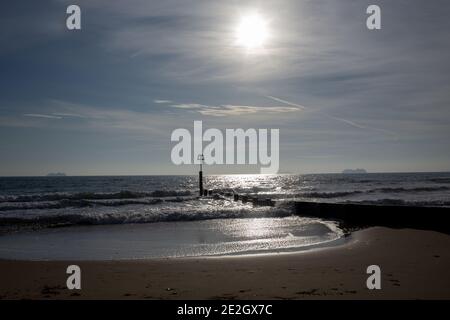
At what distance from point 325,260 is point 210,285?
371 centimetres

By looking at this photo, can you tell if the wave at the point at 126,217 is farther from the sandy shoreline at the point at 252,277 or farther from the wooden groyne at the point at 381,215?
the sandy shoreline at the point at 252,277

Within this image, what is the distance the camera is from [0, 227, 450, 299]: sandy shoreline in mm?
7781

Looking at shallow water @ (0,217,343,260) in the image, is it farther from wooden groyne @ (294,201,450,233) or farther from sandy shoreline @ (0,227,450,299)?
wooden groyne @ (294,201,450,233)

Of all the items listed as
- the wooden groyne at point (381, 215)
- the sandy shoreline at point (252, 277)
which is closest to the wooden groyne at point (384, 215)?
the wooden groyne at point (381, 215)

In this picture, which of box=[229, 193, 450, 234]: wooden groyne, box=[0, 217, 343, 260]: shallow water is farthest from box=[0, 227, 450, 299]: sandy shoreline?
box=[229, 193, 450, 234]: wooden groyne

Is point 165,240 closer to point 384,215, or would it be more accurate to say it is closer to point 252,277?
point 252,277

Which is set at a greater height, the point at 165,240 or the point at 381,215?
the point at 381,215

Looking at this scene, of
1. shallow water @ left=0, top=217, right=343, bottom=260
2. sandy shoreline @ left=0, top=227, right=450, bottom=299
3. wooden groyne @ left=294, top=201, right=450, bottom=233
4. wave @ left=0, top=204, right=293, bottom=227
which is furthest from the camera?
wave @ left=0, top=204, right=293, bottom=227

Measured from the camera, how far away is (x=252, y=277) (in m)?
9.12

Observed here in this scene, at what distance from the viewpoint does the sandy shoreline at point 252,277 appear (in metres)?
7.78

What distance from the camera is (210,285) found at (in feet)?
27.8

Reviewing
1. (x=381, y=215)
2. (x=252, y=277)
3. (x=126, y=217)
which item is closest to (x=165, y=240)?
(x=252, y=277)
